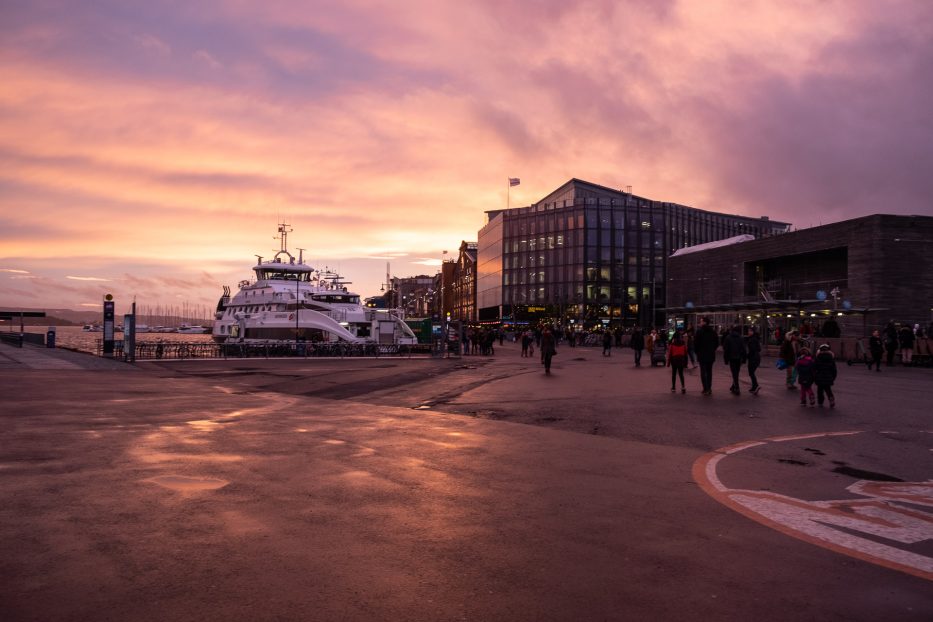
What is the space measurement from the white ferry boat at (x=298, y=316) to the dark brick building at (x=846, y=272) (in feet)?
71.4

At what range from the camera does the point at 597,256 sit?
9481cm

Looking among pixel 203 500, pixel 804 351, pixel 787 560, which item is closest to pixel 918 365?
pixel 804 351

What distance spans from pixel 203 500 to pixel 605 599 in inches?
156

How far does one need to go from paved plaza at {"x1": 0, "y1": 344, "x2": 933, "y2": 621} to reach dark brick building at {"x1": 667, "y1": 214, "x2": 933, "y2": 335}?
31317 mm

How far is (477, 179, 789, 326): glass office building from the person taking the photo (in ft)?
311

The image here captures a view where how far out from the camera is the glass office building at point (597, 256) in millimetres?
94688

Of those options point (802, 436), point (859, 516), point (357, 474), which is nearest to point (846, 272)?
point (802, 436)

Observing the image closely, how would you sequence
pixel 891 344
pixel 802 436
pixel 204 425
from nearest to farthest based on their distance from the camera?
→ pixel 802 436, pixel 204 425, pixel 891 344

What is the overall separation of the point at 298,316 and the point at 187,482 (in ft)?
124

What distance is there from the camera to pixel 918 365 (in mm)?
27766

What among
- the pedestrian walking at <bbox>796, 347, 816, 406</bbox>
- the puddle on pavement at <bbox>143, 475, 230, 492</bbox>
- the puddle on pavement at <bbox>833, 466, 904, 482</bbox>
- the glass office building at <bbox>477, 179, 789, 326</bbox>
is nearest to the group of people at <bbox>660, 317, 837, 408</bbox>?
the pedestrian walking at <bbox>796, 347, 816, 406</bbox>

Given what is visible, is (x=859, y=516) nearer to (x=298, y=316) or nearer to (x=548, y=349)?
(x=548, y=349)

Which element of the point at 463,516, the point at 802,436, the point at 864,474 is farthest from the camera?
the point at 802,436

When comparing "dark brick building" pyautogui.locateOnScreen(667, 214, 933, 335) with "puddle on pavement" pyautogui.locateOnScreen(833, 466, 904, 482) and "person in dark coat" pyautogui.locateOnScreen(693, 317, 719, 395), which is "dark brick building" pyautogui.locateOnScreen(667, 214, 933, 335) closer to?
"person in dark coat" pyautogui.locateOnScreen(693, 317, 719, 395)
